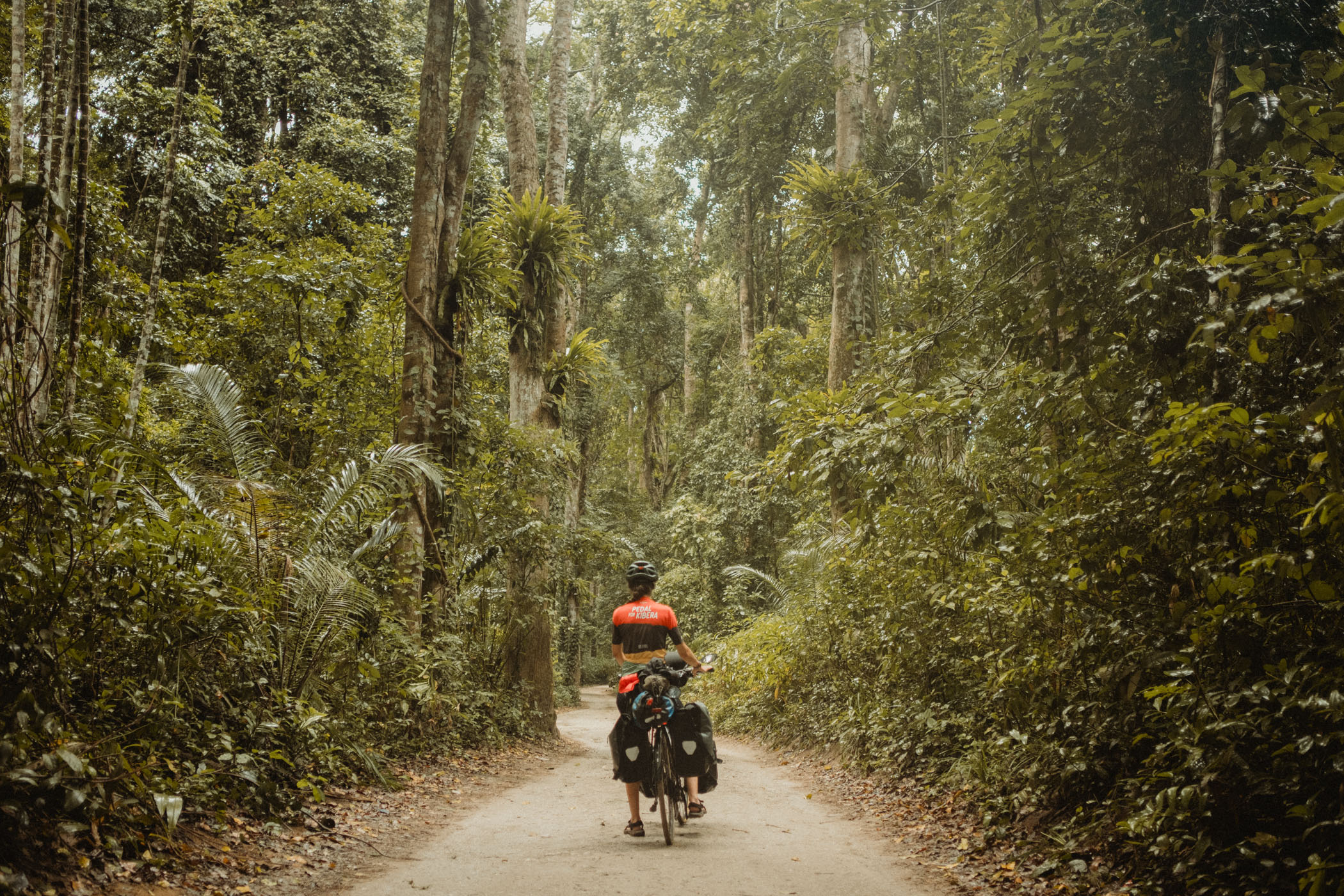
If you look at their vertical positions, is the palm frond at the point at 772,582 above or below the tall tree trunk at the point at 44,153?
below

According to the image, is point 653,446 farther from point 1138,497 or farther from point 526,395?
point 1138,497

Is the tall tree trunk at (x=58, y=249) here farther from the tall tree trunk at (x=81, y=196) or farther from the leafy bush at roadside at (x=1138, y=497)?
the leafy bush at roadside at (x=1138, y=497)

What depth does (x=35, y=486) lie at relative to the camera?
3.92 metres

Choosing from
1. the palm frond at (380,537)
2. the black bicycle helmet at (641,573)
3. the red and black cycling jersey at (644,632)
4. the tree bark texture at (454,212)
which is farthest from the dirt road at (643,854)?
the tree bark texture at (454,212)

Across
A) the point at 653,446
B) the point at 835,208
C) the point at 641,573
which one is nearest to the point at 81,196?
the point at 641,573

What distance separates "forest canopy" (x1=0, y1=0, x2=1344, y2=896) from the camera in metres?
3.69

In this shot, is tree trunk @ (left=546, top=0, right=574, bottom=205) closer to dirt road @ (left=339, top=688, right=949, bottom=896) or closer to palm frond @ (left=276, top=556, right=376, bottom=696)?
palm frond @ (left=276, top=556, right=376, bottom=696)

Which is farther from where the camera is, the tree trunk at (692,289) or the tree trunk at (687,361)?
the tree trunk at (687,361)

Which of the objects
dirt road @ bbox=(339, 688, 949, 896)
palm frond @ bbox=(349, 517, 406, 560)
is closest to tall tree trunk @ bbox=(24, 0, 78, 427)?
palm frond @ bbox=(349, 517, 406, 560)

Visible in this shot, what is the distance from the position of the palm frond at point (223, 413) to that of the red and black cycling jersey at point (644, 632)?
3.59 meters

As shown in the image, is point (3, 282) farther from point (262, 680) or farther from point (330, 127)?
point (330, 127)

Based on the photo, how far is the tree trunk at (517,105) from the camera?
542 inches

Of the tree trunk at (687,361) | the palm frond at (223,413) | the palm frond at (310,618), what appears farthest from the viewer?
the tree trunk at (687,361)

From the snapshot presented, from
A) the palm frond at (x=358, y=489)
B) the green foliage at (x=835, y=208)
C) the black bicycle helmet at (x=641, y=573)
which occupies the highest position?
the green foliage at (x=835, y=208)
